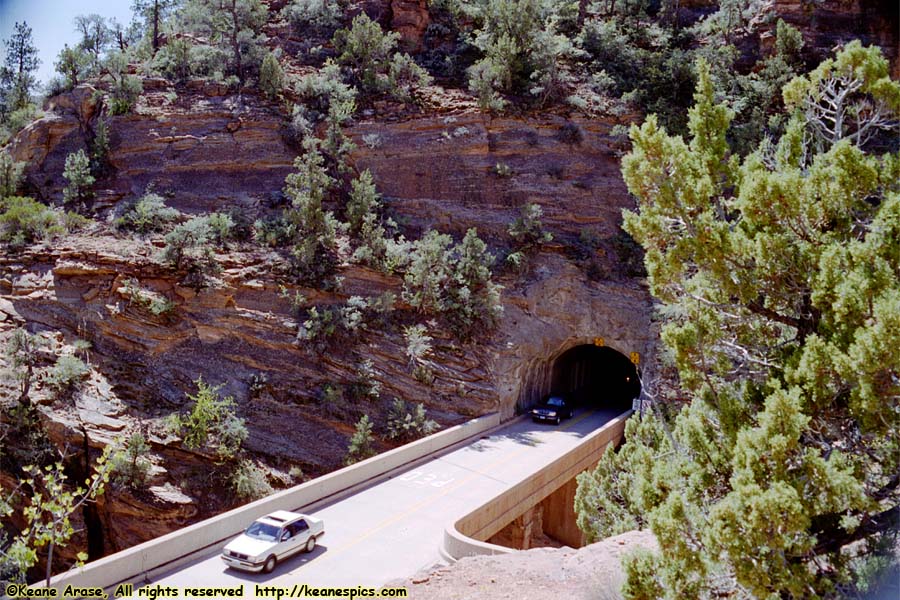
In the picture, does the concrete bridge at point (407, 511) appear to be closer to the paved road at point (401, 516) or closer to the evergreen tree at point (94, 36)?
the paved road at point (401, 516)

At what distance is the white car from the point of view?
12.9 m

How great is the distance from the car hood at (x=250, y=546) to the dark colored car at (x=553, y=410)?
16698 millimetres

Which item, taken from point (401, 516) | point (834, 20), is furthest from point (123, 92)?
point (834, 20)

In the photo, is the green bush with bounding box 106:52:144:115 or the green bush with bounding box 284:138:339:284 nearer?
the green bush with bounding box 284:138:339:284

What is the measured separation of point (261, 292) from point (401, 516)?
46.2 feet

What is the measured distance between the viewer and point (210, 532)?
46.6 feet

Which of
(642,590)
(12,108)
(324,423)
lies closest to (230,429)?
(324,423)

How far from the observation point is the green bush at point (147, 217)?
28656mm

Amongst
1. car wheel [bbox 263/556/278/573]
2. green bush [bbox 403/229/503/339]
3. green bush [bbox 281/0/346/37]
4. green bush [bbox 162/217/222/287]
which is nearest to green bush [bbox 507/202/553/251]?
green bush [bbox 403/229/503/339]

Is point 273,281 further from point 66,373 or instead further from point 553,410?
point 553,410

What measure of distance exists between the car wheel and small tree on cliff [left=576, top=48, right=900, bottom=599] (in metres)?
7.84

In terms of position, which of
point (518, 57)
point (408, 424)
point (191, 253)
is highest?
point (518, 57)

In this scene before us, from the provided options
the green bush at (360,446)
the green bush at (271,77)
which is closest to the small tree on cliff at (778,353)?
the green bush at (360,446)

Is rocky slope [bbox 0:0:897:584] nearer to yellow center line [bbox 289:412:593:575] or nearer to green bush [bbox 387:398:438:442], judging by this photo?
green bush [bbox 387:398:438:442]
